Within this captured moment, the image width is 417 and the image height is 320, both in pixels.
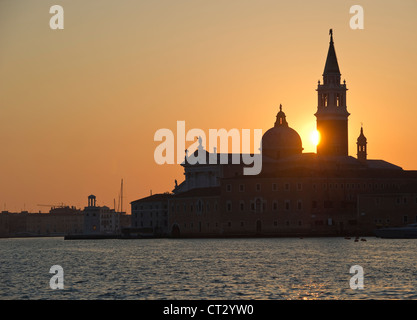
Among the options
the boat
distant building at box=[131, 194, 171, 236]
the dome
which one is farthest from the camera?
distant building at box=[131, 194, 171, 236]

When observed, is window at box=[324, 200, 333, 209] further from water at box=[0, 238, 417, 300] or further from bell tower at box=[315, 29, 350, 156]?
water at box=[0, 238, 417, 300]

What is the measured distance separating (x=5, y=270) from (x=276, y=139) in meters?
71.0

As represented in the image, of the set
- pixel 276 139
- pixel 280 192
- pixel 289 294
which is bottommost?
pixel 289 294

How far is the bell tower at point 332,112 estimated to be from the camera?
109m

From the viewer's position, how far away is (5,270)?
45.4 m

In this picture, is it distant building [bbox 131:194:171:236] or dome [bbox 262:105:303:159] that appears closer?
dome [bbox 262:105:303:159]

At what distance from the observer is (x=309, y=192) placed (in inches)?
3839

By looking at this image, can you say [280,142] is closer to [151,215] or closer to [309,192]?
[309,192]

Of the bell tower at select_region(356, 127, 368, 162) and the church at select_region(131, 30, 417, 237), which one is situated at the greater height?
the bell tower at select_region(356, 127, 368, 162)

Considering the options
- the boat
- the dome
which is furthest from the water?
the dome

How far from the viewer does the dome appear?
113 m

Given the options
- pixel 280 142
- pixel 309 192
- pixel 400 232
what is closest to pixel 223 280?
pixel 400 232

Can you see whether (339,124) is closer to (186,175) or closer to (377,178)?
(377,178)
